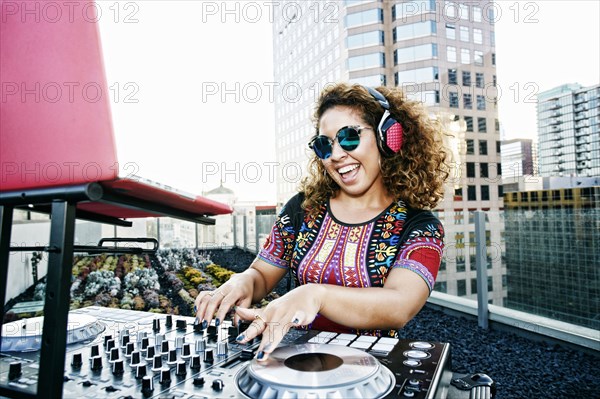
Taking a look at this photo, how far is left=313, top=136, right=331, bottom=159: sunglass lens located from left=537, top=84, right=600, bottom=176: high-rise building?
29.6 metres

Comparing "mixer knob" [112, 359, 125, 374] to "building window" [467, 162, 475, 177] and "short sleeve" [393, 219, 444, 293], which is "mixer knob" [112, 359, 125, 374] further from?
"building window" [467, 162, 475, 177]

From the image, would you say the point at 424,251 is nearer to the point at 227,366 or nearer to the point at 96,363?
the point at 227,366

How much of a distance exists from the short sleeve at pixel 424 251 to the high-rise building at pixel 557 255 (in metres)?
3.57

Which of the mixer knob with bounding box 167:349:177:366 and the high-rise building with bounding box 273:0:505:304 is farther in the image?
the high-rise building with bounding box 273:0:505:304

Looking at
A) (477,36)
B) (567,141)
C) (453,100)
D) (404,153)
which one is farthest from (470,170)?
(404,153)

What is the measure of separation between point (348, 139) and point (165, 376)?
1.02 m

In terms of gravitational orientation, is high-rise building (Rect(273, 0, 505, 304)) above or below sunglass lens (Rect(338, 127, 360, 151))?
above

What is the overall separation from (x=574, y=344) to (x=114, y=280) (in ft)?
15.0

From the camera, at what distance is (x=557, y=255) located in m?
4.39

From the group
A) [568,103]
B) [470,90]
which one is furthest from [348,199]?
[470,90]

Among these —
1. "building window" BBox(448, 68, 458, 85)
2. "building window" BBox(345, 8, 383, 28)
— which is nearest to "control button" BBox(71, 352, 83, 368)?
"building window" BBox(448, 68, 458, 85)

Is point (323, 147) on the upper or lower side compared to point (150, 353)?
upper

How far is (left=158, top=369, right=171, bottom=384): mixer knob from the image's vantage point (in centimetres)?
60

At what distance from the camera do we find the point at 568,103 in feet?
81.8
